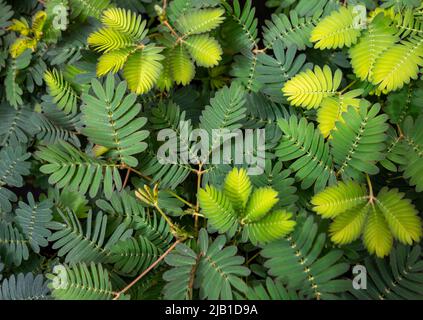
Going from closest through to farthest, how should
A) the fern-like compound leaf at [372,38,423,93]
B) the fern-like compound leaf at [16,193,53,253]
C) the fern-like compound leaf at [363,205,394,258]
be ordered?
1. the fern-like compound leaf at [363,205,394,258]
2. the fern-like compound leaf at [372,38,423,93]
3. the fern-like compound leaf at [16,193,53,253]

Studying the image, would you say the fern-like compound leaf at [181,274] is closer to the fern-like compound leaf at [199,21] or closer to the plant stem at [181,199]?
the plant stem at [181,199]

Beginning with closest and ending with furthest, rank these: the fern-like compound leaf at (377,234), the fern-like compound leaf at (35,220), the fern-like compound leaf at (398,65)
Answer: the fern-like compound leaf at (377,234), the fern-like compound leaf at (398,65), the fern-like compound leaf at (35,220)

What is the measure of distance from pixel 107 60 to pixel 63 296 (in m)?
0.58

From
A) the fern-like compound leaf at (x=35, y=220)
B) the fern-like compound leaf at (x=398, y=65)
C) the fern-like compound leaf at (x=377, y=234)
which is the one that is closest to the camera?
the fern-like compound leaf at (x=377, y=234)

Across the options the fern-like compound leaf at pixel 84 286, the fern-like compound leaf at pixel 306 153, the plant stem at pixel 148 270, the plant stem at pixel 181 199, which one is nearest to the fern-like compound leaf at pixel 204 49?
the fern-like compound leaf at pixel 306 153

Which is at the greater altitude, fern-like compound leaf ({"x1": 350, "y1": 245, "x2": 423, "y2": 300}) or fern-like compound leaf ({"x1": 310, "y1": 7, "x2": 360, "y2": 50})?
fern-like compound leaf ({"x1": 310, "y1": 7, "x2": 360, "y2": 50})

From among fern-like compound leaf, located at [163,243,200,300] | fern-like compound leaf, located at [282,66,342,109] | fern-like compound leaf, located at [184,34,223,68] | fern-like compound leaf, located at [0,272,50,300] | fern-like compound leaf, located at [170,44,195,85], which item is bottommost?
fern-like compound leaf, located at [0,272,50,300]

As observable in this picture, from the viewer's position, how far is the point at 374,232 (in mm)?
975

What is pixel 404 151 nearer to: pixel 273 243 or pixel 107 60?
pixel 273 243

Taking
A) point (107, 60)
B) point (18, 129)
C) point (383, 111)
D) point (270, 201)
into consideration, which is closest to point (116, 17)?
point (107, 60)

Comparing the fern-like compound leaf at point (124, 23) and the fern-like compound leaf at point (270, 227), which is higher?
the fern-like compound leaf at point (124, 23)

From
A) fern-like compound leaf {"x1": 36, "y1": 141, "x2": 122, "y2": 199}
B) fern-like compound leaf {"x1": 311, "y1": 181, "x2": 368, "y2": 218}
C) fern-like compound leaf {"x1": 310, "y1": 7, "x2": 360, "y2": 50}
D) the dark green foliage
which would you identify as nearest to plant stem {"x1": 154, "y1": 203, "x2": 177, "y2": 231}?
the dark green foliage

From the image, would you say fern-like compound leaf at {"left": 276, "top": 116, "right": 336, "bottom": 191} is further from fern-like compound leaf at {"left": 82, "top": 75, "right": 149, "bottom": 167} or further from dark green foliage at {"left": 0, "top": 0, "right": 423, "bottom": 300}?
fern-like compound leaf at {"left": 82, "top": 75, "right": 149, "bottom": 167}
